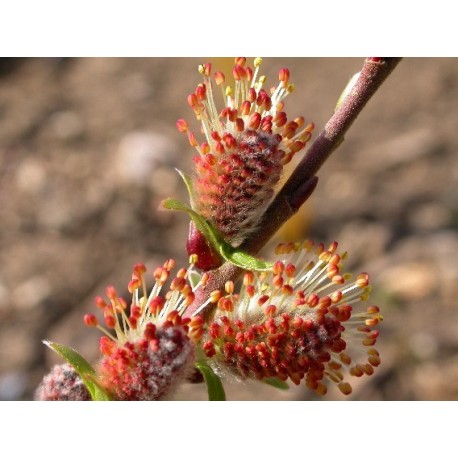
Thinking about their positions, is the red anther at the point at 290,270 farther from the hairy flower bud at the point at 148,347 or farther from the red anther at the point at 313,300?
the hairy flower bud at the point at 148,347

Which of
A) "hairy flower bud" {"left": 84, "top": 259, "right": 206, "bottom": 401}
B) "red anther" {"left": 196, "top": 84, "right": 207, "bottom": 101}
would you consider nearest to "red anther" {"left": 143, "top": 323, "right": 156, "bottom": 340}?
"hairy flower bud" {"left": 84, "top": 259, "right": 206, "bottom": 401}

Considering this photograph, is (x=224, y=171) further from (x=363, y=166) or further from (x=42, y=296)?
(x=363, y=166)

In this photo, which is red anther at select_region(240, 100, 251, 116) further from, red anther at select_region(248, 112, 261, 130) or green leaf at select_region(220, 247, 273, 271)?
green leaf at select_region(220, 247, 273, 271)

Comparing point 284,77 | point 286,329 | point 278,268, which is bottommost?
point 286,329

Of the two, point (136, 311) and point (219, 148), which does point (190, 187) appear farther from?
point (136, 311)

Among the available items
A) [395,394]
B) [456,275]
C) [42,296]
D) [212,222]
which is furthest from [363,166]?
[212,222]

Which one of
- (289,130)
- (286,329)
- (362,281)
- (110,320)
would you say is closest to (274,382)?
(286,329)
